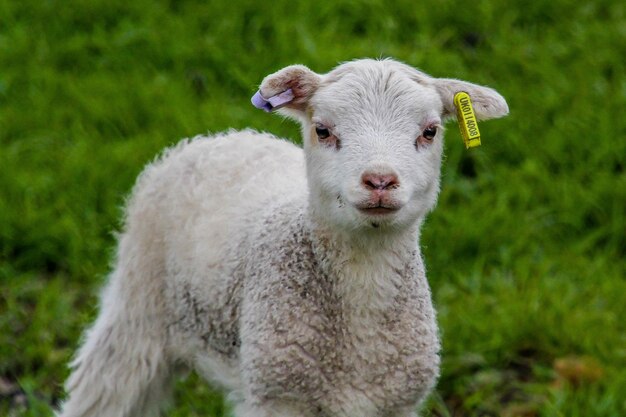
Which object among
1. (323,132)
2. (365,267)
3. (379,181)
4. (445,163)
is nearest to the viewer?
(379,181)

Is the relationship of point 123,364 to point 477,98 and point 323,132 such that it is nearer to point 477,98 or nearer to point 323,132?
point 323,132

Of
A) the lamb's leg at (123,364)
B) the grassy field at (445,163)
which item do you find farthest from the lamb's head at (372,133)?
the grassy field at (445,163)

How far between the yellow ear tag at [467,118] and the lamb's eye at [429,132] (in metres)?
0.09

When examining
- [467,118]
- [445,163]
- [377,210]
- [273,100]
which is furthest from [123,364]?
[445,163]

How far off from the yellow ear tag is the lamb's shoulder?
441 millimetres

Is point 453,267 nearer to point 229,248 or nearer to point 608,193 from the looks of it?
point 608,193

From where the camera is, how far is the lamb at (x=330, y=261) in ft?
12.8

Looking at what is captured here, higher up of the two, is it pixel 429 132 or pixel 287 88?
pixel 287 88

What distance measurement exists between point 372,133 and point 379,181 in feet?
0.70

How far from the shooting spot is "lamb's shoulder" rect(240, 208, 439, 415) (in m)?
4.00

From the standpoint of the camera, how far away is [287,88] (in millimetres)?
4121

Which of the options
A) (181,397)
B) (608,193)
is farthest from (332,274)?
(608,193)

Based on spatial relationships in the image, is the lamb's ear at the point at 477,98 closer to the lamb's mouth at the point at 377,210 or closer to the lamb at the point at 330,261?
the lamb at the point at 330,261

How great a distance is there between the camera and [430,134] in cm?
403
